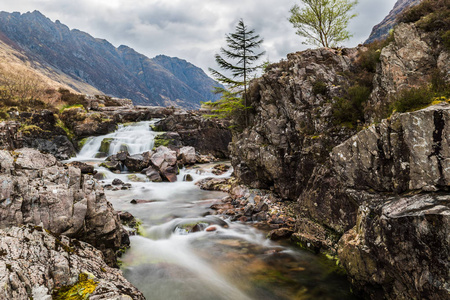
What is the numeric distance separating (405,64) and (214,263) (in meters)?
11.5

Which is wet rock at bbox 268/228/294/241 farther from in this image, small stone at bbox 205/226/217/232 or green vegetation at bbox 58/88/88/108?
green vegetation at bbox 58/88/88/108

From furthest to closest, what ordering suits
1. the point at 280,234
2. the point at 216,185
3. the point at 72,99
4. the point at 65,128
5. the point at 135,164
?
the point at 72,99 < the point at 65,128 < the point at 135,164 < the point at 216,185 < the point at 280,234

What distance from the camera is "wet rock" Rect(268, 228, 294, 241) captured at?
36.8 ft

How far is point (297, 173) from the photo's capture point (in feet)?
45.0

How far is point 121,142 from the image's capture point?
3403 centimetres

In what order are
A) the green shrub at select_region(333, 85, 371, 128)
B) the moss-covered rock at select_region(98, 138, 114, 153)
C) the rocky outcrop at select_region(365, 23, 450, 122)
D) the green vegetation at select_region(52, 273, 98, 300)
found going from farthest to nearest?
the moss-covered rock at select_region(98, 138, 114, 153), the green shrub at select_region(333, 85, 371, 128), the rocky outcrop at select_region(365, 23, 450, 122), the green vegetation at select_region(52, 273, 98, 300)

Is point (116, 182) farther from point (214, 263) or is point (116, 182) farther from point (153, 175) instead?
point (214, 263)

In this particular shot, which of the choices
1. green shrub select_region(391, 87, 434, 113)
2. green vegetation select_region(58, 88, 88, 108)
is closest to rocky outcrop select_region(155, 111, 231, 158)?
green vegetation select_region(58, 88, 88, 108)

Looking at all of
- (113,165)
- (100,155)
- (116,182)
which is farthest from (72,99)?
(116,182)

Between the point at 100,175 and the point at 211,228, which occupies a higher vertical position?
the point at 100,175

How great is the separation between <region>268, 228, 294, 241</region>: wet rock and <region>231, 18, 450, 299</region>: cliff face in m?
0.50

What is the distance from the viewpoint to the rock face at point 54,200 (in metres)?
6.23

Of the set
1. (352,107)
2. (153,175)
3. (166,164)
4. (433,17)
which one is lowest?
(153,175)

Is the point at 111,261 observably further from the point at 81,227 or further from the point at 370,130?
the point at 370,130
